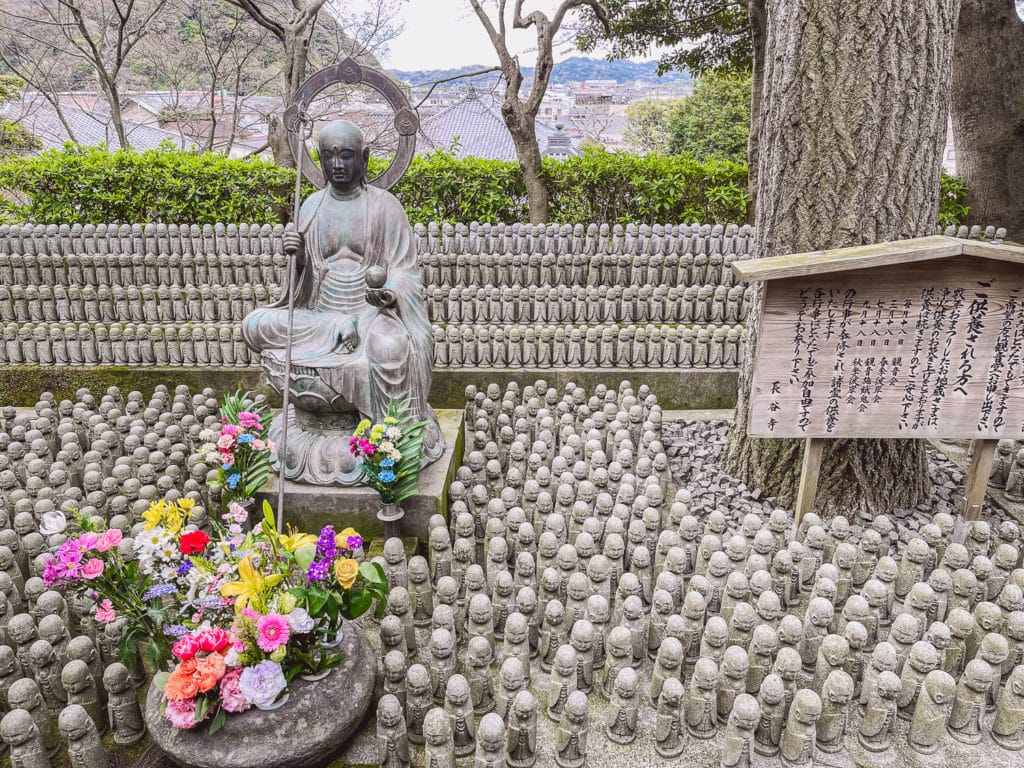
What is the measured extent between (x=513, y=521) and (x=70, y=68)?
19.1 meters

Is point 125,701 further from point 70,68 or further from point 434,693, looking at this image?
point 70,68

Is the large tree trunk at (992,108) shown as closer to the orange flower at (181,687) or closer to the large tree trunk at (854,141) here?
the large tree trunk at (854,141)

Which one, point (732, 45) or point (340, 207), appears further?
point (732, 45)

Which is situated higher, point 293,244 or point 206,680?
point 293,244

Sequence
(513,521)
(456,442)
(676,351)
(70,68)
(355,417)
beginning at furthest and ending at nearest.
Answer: (70,68) < (676,351) < (456,442) < (355,417) < (513,521)

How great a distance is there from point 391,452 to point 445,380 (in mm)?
2726

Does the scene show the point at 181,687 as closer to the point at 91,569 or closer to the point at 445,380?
the point at 91,569

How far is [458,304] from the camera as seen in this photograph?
22.5 ft

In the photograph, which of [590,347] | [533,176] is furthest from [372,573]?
[533,176]

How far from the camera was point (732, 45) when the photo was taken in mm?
11672

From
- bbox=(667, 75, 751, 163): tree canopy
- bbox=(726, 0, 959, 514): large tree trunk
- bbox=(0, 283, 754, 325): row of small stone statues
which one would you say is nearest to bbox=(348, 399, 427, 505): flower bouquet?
bbox=(726, 0, 959, 514): large tree trunk

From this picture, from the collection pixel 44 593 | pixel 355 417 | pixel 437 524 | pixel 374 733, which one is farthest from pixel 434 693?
pixel 355 417

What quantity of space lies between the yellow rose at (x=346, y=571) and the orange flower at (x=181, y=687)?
539 millimetres

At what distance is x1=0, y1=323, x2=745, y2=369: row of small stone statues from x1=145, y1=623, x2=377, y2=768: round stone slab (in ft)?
13.2
